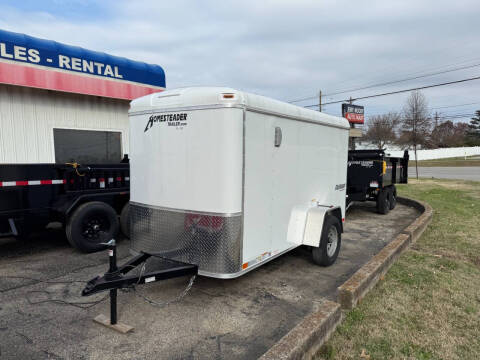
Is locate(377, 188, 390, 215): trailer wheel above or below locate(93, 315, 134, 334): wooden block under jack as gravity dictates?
above

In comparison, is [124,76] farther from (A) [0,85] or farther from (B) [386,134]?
(B) [386,134]

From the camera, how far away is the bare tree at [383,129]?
5412 cm

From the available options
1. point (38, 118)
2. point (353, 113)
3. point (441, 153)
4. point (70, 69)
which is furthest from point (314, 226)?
point (441, 153)

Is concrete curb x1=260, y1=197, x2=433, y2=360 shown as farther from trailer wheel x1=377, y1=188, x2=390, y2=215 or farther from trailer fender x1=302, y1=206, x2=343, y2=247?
trailer wheel x1=377, y1=188, x2=390, y2=215

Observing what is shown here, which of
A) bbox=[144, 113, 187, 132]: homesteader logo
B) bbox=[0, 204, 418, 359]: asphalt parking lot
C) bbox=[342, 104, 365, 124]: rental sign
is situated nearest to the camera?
bbox=[0, 204, 418, 359]: asphalt parking lot

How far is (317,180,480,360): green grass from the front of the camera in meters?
3.29

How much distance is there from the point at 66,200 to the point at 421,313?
19.0ft

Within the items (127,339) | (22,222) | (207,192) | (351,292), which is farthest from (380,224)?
(22,222)

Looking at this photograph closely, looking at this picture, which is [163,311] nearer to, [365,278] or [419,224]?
[365,278]

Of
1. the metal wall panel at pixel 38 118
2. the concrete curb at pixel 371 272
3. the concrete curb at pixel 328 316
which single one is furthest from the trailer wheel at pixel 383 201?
the metal wall panel at pixel 38 118

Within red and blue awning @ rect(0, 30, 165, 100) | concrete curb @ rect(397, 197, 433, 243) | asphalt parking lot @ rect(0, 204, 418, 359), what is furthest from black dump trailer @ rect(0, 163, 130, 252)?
concrete curb @ rect(397, 197, 433, 243)

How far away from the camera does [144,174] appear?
4602 mm

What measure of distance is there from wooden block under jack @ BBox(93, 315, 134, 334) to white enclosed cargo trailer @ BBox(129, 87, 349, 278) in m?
1.01

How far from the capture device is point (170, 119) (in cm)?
422
